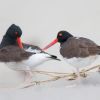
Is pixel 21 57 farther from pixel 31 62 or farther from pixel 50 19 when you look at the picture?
pixel 50 19

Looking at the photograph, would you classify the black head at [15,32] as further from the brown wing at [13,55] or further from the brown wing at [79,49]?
the brown wing at [79,49]

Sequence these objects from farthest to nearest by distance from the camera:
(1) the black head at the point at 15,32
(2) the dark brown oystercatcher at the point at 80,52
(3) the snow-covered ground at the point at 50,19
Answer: (3) the snow-covered ground at the point at 50,19 → (1) the black head at the point at 15,32 → (2) the dark brown oystercatcher at the point at 80,52

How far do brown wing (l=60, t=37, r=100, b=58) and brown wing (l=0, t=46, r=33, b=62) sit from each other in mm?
158

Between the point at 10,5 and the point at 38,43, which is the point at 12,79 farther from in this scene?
the point at 10,5

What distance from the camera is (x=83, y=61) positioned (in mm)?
2057

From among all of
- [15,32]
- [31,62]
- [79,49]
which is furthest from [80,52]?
[15,32]

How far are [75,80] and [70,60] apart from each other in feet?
0.50

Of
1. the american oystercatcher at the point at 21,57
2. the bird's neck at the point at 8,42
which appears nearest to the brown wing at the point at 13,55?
the american oystercatcher at the point at 21,57

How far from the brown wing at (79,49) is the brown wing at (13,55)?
158 millimetres

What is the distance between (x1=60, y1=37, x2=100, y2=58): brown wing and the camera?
80.3 inches

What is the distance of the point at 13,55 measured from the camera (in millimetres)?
2119

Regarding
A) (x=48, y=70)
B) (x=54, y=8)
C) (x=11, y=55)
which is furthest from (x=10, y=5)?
(x=11, y=55)

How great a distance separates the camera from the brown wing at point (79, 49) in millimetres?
2039

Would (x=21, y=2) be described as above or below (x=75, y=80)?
above
